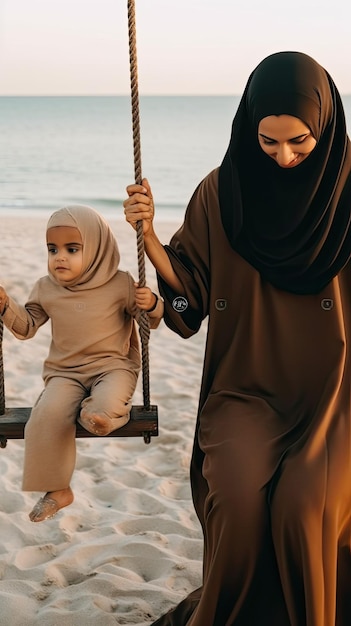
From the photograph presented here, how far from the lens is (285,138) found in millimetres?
2664

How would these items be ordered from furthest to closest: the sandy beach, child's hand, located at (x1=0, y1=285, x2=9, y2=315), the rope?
the sandy beach → child's hand, located at (x1=0, y1=285, x2=9, y2=315) → the rope

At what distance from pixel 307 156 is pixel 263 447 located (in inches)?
33.2

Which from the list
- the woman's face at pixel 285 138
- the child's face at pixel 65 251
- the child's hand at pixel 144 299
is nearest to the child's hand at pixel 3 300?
the child's face at pixel 65 251

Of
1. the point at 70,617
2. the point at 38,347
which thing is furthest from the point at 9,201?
the point at 70,617

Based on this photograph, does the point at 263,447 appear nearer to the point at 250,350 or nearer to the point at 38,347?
the point at 250,350

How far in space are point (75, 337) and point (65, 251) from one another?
292mm

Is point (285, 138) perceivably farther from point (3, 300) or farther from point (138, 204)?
point (3, 300)

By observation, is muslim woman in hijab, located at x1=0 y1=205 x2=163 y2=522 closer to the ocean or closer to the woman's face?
the woman's face

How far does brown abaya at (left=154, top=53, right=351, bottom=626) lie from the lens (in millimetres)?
2627

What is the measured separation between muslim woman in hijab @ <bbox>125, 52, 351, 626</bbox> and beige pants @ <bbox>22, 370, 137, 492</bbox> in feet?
0.84

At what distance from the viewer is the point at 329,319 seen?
2.85 m

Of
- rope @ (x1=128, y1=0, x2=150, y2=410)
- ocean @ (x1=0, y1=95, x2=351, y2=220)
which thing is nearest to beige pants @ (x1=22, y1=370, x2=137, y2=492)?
rope @ (x1=128, y1=0, x2=150, y2=410)

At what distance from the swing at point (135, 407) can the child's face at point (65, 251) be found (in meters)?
0.23

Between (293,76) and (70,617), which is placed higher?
(293,76)
